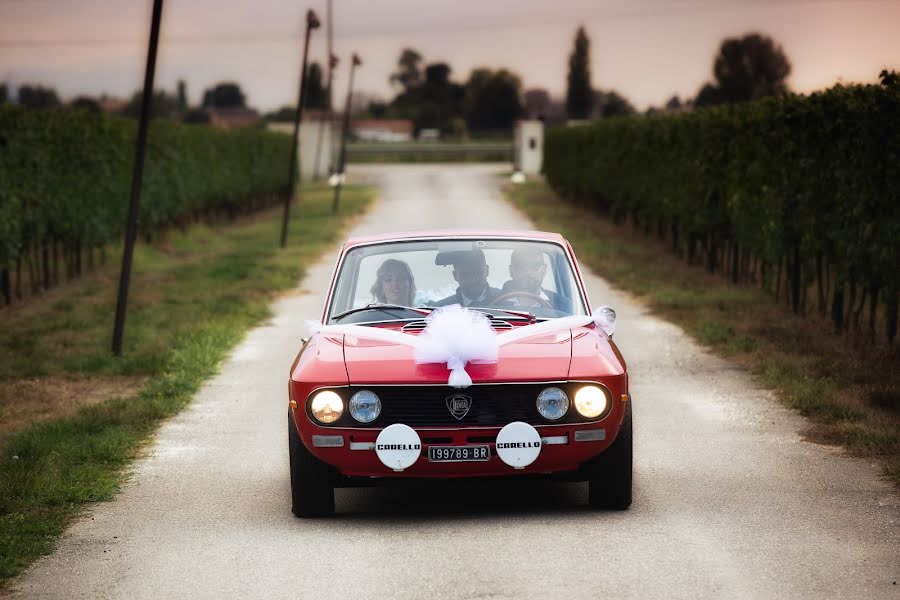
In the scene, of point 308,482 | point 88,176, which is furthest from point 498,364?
point 88,176

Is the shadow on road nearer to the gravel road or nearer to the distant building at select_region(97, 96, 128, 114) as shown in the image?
the gravel road

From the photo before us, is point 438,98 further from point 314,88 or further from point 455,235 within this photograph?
point 455,235

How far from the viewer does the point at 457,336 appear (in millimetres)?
6887

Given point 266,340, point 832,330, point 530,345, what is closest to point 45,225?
point 266,340

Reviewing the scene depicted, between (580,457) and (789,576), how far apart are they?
138cm

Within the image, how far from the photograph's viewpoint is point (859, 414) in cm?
1006

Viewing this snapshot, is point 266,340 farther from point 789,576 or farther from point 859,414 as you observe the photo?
point 789,576

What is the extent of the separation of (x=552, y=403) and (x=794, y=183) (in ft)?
33.4

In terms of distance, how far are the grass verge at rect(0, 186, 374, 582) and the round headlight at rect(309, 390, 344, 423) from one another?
1524mm

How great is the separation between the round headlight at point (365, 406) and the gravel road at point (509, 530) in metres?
0.62

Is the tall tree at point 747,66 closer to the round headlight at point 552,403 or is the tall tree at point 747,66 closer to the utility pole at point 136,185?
the utility pole at point 136,185

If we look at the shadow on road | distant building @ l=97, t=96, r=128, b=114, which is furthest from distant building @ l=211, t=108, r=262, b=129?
the shadow on road

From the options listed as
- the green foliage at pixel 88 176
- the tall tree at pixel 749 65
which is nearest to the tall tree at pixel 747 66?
the tall tree at pixel 749 65

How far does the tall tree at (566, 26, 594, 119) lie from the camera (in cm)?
15269
